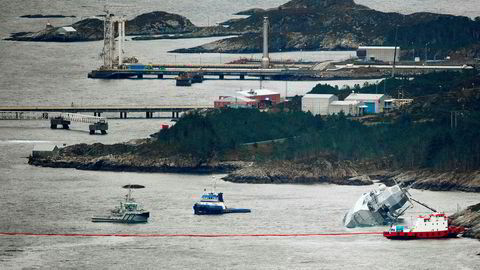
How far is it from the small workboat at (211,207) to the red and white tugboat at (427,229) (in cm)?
923

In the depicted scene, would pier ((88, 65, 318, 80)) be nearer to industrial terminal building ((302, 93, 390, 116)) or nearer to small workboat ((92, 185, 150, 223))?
industrial terminal building ((302, 93, 390, 116))

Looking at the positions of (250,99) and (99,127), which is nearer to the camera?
(99,127)

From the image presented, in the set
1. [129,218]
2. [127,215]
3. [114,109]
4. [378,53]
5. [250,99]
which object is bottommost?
[129,218]

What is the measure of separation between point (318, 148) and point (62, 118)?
82.1 feet

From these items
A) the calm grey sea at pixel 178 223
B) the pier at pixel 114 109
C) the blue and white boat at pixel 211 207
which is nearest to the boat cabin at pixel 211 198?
the blue and white boat at pixel 211 207

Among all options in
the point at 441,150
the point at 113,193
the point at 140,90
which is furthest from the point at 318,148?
the point at 140,90

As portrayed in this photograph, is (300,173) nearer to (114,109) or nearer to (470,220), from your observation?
(470,220)

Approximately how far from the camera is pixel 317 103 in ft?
449

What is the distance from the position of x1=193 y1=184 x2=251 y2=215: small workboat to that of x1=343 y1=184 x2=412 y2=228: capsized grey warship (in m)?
6.05

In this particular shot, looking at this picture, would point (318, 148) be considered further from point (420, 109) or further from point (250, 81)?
point (250, 81)

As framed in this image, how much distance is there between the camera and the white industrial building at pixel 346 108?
444 ft

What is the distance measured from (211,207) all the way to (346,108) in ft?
105

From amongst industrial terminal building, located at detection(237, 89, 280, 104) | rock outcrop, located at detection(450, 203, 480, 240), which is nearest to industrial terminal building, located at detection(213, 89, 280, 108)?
industrial terminal building, located at detection(237, 89, 280, 104)

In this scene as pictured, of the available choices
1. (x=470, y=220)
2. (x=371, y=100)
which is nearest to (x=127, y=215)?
(x=470, y=220)
